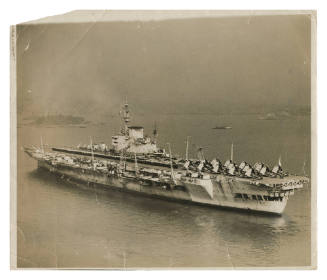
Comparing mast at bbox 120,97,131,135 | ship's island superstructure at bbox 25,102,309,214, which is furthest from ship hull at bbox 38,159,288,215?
mast at bbox 120,97,131,135

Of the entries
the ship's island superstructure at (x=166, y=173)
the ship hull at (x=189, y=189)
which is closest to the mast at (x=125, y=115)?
the ship's island superstructure at (x=166, y=173)

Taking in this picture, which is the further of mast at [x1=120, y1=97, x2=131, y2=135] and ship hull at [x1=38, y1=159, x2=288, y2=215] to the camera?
mast at [x1=120, y1=97, x2=131, y2=135]

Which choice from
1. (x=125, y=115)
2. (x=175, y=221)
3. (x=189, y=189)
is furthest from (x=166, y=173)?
(x=125, y=115)

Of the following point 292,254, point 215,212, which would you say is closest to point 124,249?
point 215,212

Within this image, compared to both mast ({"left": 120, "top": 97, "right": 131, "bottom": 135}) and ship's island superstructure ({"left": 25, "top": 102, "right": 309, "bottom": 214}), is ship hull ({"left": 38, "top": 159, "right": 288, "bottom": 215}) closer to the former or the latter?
ship's island superstructure ({"left": 25, "top": 102, "right": 309, "bottom": 214})

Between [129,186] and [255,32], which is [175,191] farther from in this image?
[255,32]

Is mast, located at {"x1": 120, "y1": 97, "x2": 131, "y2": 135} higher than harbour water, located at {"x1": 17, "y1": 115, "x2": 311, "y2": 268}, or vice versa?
mast, located at {"x1": 120, "y1": 97, "x2": 131, "y2": 135}

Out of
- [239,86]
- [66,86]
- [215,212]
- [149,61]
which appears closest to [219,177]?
[215,212]

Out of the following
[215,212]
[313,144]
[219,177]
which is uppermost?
[313,144]

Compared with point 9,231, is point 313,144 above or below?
above
